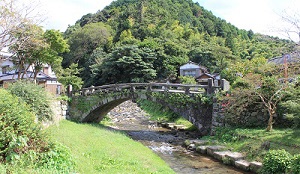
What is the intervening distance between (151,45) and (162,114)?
589 inches

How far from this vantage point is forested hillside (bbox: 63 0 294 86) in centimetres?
3803

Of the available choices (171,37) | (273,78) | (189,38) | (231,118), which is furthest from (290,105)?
(189,38)

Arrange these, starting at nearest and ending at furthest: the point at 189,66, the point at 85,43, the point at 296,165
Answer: the point at 296,165 → the point at 189,66 → the point at 85,43

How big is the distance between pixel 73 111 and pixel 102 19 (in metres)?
60.7

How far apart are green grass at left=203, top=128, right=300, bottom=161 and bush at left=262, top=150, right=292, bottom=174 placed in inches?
46.2

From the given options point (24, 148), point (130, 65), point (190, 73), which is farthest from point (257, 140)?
point (190, 73)

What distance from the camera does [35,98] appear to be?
40.9 ft

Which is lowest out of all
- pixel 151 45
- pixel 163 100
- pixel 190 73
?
pixel 163 100

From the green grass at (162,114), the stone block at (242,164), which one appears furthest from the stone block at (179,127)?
the stone block at (242,164)

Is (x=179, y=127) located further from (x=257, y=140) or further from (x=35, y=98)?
(x=35, y=98)

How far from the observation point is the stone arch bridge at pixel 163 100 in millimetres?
16859

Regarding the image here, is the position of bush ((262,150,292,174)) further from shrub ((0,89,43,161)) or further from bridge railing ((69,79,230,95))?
shrub ((0,89,43,161))

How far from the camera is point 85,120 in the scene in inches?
846

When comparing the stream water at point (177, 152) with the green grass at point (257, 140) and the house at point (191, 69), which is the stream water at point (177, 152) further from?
the house at point (191, 69)
